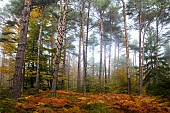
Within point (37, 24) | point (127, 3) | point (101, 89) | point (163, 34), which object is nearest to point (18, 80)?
point (37, 24)

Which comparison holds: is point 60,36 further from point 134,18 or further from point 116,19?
point 116,19

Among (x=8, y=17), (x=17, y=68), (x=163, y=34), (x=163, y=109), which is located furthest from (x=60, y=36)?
(x=8, y=17)

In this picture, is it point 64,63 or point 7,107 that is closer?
point 7,107

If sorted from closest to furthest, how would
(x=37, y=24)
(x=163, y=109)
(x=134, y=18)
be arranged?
(x=163, y=109) < (x=37, y=24) < (x=134, y=18)

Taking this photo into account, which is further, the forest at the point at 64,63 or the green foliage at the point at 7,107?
the forest at the point at 64,63

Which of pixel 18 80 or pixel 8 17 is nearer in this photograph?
pixel 18 80

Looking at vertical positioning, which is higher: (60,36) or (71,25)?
(71,25)

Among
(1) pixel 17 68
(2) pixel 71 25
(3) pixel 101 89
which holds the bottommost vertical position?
(3) pixel 101 89

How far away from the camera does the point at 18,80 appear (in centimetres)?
824

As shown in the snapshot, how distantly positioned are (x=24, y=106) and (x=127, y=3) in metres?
17.2

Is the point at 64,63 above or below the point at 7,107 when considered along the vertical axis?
above

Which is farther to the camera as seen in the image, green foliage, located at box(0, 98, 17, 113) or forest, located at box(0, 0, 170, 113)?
forest, located at box(0, 0, 170, 113)

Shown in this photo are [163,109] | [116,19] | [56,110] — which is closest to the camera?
[56,110]

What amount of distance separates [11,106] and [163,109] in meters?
6.62
